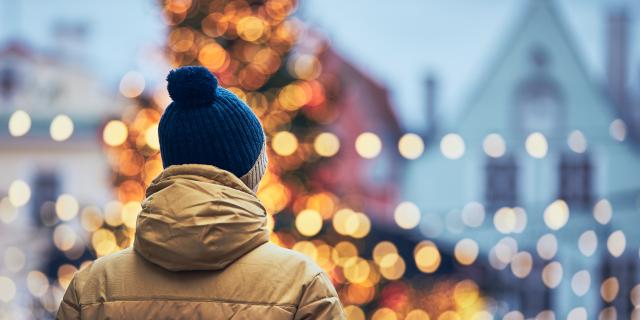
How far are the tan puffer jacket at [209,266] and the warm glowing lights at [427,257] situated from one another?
12678mm

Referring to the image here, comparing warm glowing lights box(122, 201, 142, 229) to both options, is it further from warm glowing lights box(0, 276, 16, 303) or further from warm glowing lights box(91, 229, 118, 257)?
warm glowing lights box(0, 276, 16, 303)

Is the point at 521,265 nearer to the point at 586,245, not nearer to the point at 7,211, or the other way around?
the point at 586,245

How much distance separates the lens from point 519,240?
21.7 m

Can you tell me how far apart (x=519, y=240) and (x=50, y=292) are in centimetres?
1253

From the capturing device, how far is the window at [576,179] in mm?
22922

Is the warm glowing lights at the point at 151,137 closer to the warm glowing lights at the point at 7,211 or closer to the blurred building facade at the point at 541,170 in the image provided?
the warm glowing lights at the point at 7,211

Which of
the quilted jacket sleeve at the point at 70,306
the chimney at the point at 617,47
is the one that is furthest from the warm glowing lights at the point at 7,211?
the quilted jacket sleeve at the point at 70,306

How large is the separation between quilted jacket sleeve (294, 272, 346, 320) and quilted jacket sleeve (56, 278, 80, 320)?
38 centimetres

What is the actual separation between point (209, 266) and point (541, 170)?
21691mm

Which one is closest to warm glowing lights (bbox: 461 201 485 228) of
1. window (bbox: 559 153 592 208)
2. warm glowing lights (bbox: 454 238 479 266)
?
window (bbox: 559 153 592 208)

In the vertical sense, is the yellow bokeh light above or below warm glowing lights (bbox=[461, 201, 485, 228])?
above

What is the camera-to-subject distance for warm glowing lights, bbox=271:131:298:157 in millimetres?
8258

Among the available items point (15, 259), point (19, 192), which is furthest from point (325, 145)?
point (15, 259)

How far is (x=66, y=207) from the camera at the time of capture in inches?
386
